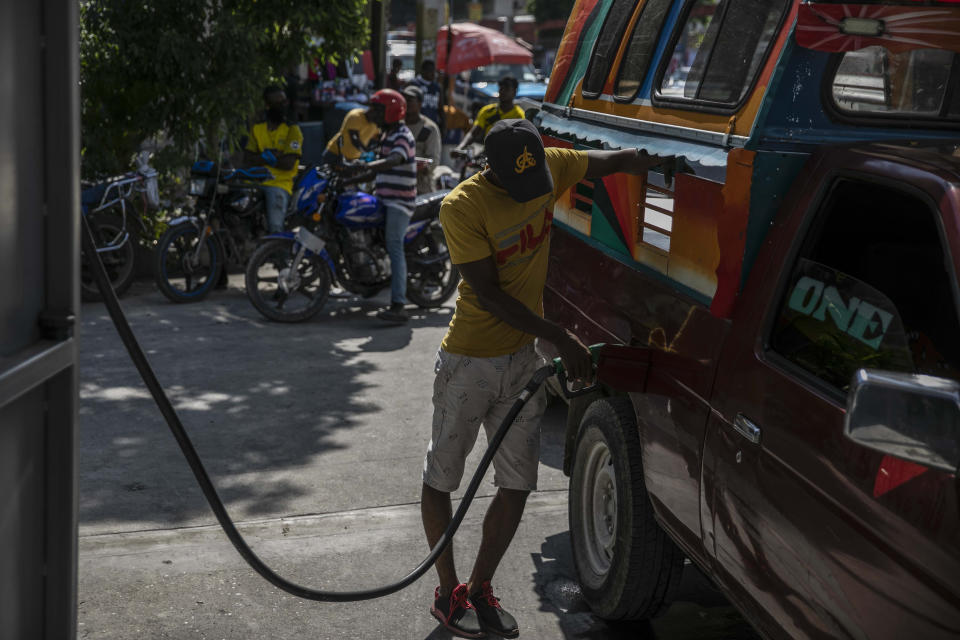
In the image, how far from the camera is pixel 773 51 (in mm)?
3428

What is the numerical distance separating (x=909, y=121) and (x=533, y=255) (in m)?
1.32

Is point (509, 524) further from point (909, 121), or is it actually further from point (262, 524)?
point (909, 121)

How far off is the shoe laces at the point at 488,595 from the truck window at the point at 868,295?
5.25 ft

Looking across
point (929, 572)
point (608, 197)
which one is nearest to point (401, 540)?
point (608, 197)

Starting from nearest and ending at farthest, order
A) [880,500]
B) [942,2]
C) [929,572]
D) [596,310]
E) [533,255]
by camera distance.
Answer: [929,572] < [880,500] < [942,2] < [533,255] < [596,310]

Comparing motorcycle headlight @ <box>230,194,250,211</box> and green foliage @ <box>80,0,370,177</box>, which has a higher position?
green foliage @ <box>80,0,370,177</box>

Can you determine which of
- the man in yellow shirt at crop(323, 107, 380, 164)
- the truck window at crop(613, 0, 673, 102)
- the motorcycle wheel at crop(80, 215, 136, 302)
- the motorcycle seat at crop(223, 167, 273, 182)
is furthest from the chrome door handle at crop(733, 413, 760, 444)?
the motorcycle seat at crop(223, 167, 273, 182)

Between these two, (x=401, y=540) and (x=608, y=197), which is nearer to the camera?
(x=608, y=197)

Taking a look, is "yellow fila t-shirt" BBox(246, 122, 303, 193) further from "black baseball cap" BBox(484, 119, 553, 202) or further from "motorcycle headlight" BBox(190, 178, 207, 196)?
"black baseball cap" BBox(484, 119, 553, 202)

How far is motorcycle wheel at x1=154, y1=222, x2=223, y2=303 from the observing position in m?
9.34

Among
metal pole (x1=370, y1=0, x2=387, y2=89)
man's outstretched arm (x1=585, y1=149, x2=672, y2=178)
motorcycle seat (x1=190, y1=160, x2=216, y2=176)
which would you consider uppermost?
metal pole (x1=370, y1=0, x2=387, y2=89)

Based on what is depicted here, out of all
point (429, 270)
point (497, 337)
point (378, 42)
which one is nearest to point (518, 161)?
point (497, 337)

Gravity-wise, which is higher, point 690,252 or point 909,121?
point 909,121

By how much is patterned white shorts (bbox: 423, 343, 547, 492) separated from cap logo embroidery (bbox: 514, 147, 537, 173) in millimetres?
705
